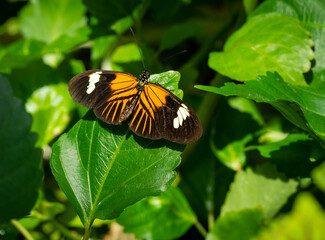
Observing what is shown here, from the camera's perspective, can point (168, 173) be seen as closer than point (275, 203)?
Yes

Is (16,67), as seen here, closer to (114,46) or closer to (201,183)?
(114,46)

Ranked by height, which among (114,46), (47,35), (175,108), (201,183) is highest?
(175,108)

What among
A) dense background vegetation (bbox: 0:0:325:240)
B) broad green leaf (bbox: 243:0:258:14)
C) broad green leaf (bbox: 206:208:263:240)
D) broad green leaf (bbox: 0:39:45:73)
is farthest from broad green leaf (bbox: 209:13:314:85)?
broad green leaf (bbox: 0:39:45:73)

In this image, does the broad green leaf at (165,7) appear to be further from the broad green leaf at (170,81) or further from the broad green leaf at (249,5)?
the broad green leaf at (170,81)

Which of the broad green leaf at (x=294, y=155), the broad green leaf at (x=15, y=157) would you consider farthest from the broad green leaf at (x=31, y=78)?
the broad green leaf at (x=294, y=155)

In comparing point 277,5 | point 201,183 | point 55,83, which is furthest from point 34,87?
point 277,5

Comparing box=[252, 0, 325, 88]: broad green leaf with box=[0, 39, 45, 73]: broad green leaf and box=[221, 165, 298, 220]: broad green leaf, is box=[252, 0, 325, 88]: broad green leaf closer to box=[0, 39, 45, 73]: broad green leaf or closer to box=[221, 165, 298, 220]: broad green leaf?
box=[221, 165, 298, 220]: broad green leaf
